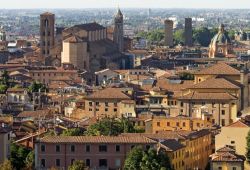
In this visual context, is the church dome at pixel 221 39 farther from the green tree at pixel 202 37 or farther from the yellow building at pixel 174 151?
the yellow building at pixel 174 151

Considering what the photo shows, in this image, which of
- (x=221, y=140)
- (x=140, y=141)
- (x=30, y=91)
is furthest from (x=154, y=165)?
(x=30, y=91)

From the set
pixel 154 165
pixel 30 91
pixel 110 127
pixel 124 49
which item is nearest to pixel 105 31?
pixel 124 49

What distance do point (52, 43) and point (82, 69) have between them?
335 inches

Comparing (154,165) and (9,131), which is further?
(9,131)

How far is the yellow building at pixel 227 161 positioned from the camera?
3444cm

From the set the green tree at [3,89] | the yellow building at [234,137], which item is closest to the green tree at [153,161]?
the yellow building at [234,137]

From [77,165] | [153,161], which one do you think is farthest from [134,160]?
[77,165]

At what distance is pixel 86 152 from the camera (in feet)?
115

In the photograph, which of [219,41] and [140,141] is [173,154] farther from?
[219,41]

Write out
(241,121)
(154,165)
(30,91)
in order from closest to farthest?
(154,165) < (241,121) < (30,91)

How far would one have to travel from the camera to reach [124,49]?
10262cm

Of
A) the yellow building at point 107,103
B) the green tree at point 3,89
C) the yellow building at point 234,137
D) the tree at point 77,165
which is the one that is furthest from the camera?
the green tree at point 3,89

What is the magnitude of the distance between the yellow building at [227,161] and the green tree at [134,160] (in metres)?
2.46

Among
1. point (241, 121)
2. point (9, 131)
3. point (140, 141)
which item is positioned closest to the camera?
point (140, 141)
